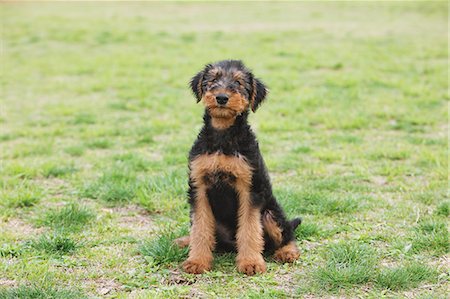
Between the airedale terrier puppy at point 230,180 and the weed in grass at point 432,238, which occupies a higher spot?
the airedale terrier puppy at point 230,180

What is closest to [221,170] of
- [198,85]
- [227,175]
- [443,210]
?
[227,175]

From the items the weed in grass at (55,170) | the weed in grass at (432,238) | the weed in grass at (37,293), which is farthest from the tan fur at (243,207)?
the weed in grass at (55,170)

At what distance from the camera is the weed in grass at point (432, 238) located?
561cm

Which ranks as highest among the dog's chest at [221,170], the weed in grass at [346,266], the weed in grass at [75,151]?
the dog's chest at [221,170]

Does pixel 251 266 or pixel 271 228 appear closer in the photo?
pixel 251 266

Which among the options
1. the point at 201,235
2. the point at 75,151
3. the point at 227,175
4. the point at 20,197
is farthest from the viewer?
→ the point at 75,151

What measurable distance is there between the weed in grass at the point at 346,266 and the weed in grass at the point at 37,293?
6.25 feet

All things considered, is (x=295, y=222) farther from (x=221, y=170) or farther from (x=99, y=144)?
(x=99, y=144)

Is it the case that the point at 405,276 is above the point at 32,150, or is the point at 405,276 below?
below

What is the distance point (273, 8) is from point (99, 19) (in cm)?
751

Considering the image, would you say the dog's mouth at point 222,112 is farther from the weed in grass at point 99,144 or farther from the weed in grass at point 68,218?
the weed in grass at point 99,144

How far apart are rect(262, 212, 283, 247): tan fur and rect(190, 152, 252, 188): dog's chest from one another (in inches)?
19.2

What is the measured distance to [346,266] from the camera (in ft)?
17.0

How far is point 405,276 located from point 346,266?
49 cm
